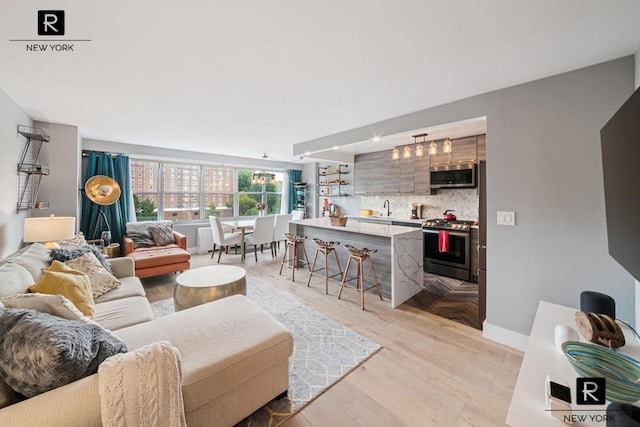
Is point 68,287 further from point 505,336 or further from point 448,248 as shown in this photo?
point 448,248

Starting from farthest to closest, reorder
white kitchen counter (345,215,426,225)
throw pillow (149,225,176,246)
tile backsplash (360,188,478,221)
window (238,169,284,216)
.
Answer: window (238,169,284,216) → white kitchen counter (345,215,426,225) → throw pillow (149,225,176,246) → tile backsplash (360,188,478,221)

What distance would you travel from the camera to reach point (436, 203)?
5.02m

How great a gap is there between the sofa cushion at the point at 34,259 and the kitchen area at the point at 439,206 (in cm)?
340

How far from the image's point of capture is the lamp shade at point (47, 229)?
2648 mm

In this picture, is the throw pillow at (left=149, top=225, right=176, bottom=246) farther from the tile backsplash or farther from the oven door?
the oven door

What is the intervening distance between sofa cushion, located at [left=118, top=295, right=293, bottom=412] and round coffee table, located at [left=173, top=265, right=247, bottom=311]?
484mm

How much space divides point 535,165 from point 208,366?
2.95 m

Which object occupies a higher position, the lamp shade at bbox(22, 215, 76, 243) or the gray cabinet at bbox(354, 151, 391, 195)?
the gray cabinet at bbox(354, 151, 391, 195)

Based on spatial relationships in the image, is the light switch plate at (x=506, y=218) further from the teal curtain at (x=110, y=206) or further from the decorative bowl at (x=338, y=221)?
the teal curtain at (x=110, y=206)

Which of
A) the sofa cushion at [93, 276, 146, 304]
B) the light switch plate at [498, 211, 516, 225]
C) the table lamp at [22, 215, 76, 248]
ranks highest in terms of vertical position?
the light switch plate at [498, 211, 516, 225]

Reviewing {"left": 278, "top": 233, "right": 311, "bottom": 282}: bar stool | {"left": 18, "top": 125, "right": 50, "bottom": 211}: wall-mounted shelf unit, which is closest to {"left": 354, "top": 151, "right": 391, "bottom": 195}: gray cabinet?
{"left": 278, "top": 233, "right": 311, "bottom": 282}: bar stool

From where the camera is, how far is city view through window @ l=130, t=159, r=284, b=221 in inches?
223

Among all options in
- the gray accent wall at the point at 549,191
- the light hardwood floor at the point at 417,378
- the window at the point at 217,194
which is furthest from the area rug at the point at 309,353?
the window at the point at 217,194

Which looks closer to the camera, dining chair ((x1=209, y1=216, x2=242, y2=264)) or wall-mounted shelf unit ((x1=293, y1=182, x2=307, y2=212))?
dining chair ((x1=209, y1=216, x2=242, y2=264))
